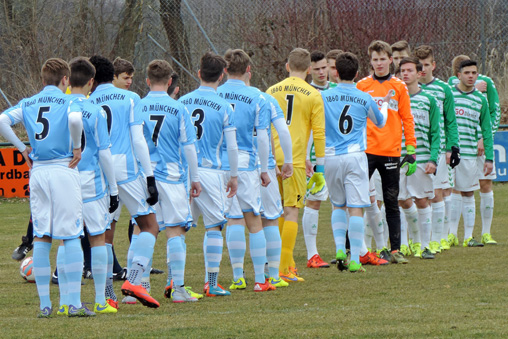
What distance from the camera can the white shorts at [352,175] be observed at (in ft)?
29.8

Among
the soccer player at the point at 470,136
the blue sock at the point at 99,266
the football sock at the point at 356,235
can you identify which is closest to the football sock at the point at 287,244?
the football sock at the point at 356,235

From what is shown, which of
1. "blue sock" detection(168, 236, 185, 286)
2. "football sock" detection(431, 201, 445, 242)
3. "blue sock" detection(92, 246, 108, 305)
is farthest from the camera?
"football sock" detection(431, 201, 445, 242)

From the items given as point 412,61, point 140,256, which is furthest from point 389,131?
point 140,256

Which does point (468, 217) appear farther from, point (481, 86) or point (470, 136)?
point (481, 86)

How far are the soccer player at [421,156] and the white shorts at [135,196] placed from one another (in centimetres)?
418

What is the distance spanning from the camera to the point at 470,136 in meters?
11.7

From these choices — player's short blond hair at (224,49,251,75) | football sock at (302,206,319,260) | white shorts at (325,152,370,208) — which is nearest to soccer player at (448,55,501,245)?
football sock at (302,206,319,260)

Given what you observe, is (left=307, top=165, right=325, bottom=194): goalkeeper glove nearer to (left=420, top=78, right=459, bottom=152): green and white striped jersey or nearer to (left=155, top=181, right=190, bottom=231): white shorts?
(left=155, top=181, right=190, bottom=231): white shorts

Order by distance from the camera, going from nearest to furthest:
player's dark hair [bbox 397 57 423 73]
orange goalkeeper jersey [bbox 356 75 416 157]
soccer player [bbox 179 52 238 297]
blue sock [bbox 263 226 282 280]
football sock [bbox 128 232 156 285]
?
football sock [bbox 128 232 156 285], soccer player [bbox 179 52 238 297], blue sock [bbox 263 226 282 280], orange goalkeeper jersey [bbox 356 75 416 157], player's dark hair [bbox 397 57 423 73]

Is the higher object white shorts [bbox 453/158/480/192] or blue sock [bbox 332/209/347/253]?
white shorts [bbox 453/158/480/192]

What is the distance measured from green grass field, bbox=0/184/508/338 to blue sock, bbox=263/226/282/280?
0.28m

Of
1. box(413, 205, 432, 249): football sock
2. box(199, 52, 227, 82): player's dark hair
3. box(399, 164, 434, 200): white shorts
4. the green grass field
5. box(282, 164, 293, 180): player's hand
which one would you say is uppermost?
box(199, 52, 227, 82): player's dark hair

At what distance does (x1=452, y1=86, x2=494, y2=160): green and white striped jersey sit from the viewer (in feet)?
38.0

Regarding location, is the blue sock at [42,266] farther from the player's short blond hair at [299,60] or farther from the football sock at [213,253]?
the player's short blond hair at [299,60]
